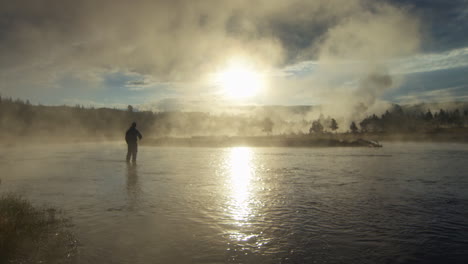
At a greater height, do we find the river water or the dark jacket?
the dark jacket

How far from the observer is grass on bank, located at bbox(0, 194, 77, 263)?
4559mm

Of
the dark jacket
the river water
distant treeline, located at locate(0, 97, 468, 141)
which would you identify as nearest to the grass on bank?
the river water

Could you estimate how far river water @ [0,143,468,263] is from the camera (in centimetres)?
467

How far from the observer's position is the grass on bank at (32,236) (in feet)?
15.0

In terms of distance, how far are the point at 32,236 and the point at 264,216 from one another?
159 inches

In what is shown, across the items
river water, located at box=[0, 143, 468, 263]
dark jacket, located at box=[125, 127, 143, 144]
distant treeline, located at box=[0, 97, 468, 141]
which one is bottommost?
river water, located at box=[0, 143, 468, 263]

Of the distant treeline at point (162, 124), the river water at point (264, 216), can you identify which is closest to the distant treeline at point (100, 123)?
the distant treeline at point (162, 124)

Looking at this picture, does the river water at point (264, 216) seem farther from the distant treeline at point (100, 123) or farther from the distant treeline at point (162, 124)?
the distant treeline at point (100, 123)

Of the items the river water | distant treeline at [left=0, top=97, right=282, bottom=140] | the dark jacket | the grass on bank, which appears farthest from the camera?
distant treeline at [left=0, top=97, right=282, bottom=140]

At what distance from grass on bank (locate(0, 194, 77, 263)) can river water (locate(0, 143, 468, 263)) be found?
270 millimetres

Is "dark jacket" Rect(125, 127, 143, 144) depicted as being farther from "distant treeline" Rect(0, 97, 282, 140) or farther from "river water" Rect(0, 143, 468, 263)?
"distant treeline" Rect(0, 97, 282, 140)

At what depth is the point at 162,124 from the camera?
316ft

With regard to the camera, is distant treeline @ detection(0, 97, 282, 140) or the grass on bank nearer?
the grass on bank

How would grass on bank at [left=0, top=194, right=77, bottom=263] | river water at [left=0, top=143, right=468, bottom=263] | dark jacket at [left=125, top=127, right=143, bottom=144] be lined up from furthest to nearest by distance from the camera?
1. dark jacket at [left=125, top=127, right=143, bottom=144]
2. river water at [left=0, top=143, right=468, bottom=263]
3. grass on bank at [left=0, top=194, right=77, bottom=263]
